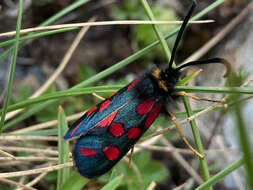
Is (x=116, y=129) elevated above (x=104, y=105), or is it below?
below

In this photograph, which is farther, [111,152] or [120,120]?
[120,120]

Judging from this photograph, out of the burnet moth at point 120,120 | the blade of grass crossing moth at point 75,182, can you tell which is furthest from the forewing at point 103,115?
the blade of grass crossing moth at point 75,182

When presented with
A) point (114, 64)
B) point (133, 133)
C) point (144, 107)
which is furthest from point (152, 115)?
point (114, 64)

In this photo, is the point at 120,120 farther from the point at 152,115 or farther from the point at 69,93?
the point at 69,93

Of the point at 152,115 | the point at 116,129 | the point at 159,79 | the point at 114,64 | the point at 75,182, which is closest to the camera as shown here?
the point at 75,182

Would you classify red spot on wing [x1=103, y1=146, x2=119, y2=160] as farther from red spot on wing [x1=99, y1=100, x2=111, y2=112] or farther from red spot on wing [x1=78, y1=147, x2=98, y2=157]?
red spot on wing [x1=99, y1=100, x2=111, y2=112]

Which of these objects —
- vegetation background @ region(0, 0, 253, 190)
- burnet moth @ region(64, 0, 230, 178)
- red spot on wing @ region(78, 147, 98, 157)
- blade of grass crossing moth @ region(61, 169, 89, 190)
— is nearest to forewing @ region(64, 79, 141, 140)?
burnet moth @ region(64, 0, 230, 178)

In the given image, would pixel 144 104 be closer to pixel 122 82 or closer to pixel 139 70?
pixel 122 82

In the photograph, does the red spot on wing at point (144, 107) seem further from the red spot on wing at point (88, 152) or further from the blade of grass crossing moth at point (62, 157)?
the blade of grass crossing moth at point (62, 157)
